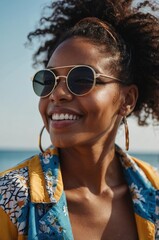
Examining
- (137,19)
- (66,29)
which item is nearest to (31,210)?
(66,29)

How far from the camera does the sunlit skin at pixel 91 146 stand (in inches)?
143

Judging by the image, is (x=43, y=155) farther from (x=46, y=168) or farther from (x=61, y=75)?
(x=61, y=75)

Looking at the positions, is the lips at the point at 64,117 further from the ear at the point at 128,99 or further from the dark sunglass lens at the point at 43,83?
the ear at the point at 128,99

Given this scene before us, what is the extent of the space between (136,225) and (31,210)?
0.90 m

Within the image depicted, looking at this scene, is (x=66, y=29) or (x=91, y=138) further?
(x=66, y=29)

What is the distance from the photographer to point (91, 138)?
146 inches

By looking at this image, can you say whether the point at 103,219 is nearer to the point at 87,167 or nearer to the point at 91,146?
the point at 87,167

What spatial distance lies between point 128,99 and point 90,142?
588 millimetres

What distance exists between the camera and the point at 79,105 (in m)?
3.62

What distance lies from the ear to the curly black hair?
69 millimetres

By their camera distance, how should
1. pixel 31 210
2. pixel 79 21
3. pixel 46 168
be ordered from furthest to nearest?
pixel 79 21 < pixel 46 168 < pixel 31 210

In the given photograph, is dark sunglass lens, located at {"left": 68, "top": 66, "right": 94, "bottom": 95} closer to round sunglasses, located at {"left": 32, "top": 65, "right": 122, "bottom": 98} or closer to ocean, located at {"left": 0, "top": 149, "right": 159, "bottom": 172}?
round sunglasses, located at {"left": 32, "top": 65, "right": 122, "bottom": 98}

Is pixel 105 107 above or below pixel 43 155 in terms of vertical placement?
above

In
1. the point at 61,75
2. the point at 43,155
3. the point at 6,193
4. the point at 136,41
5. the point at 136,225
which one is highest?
the point at 136,41
